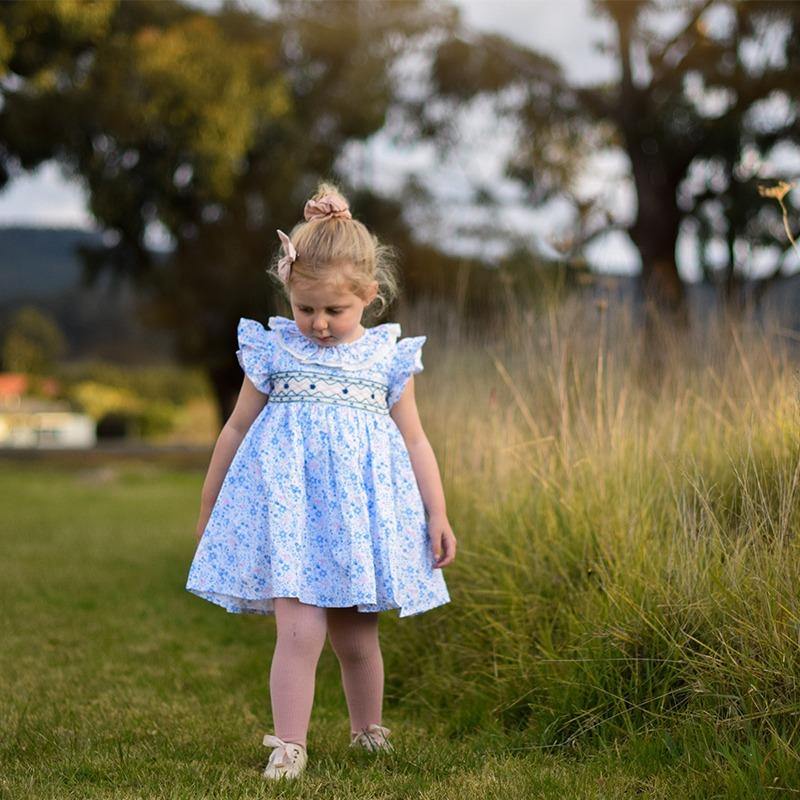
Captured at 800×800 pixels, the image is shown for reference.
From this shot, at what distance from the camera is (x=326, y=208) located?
2.88m

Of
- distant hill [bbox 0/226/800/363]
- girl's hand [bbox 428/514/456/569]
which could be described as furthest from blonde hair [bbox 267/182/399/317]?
distant hill [bbox 0/226/800/363]

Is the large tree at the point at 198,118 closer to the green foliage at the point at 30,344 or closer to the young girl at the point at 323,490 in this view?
the young girl at the point at 323,490

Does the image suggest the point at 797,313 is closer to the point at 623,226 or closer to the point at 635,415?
the point at 635,415

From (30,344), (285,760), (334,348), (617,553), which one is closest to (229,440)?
(334,348)

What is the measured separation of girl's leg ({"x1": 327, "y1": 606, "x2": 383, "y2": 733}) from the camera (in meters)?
2.86

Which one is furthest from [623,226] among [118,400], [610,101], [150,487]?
[118,400]

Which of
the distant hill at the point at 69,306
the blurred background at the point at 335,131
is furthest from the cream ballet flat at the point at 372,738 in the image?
the distant hill at the point at 69,306

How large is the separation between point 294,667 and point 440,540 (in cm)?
50

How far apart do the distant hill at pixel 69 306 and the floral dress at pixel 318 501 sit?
123ft

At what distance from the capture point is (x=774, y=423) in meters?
3.37

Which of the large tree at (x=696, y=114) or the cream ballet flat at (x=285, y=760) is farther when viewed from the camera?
the large tree at (x=696, y=114)

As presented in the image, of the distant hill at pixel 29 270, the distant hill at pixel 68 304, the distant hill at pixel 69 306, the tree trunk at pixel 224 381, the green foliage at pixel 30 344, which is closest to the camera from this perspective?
the tree trunk at pixel 224 381

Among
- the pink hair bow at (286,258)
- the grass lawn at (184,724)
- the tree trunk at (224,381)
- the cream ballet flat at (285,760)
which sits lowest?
the tree trunk at (224,381)

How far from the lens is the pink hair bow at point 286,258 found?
274 centimetres
